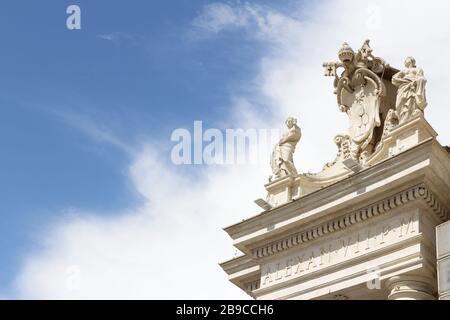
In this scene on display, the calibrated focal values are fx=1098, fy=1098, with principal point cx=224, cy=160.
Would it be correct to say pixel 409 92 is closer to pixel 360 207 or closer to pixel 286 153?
pixel 360 207

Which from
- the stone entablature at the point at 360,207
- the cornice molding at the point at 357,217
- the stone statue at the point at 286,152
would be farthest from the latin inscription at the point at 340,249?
the stone statue at the point at 286,152

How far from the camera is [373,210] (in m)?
25.4

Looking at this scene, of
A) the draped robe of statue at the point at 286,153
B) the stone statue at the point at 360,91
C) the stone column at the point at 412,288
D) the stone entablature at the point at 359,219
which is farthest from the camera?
the draped robe of statue at the point at 286,153

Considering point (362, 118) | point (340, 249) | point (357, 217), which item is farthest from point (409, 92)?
point (340, 249)

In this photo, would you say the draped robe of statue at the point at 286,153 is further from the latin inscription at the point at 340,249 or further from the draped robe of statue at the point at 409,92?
the draped robe of statue at the point at 409,92

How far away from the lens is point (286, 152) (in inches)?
1138

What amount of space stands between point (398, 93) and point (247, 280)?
6.68 m

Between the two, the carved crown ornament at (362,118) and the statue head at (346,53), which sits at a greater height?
the statue head at (346,53)

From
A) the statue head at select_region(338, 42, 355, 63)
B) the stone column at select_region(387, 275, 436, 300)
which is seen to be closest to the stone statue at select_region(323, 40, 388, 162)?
the statue head at select_region(338, 42, 355, 63)

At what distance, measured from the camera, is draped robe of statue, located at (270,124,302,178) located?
28641 millimetres

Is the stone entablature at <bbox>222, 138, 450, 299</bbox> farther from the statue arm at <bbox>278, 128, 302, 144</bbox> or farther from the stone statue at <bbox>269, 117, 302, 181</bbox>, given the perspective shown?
the statue arm at <bbox>278, 128, 302, 144</bbox>

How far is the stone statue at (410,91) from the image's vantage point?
2622cm

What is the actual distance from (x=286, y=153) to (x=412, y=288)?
20.0 ft
